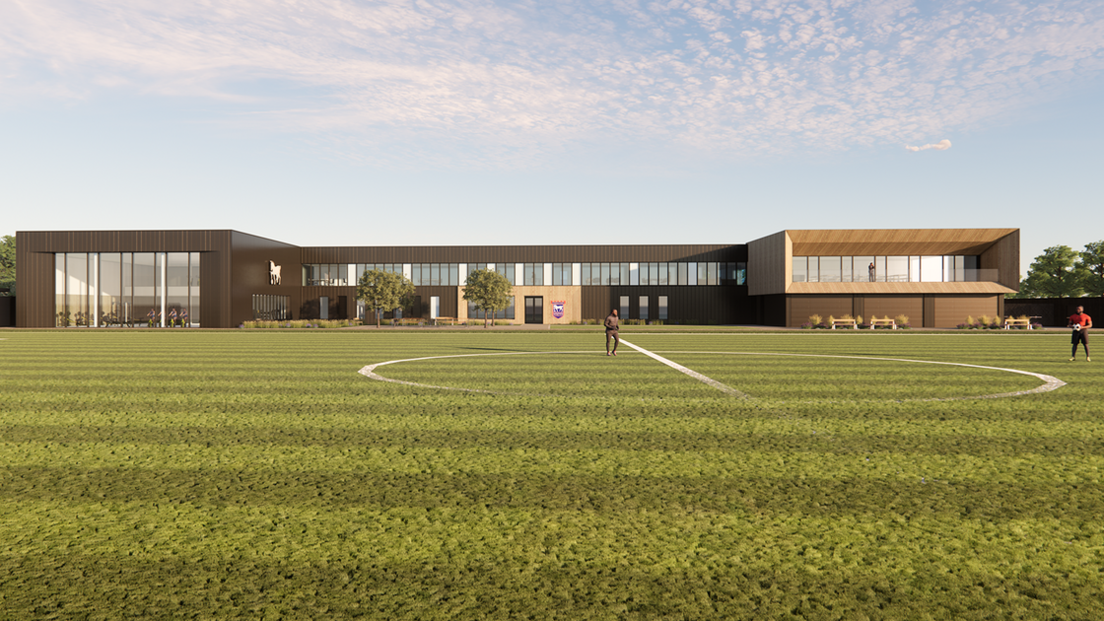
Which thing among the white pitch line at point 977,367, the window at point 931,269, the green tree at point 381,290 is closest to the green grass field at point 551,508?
the white pitch line at point 977,367

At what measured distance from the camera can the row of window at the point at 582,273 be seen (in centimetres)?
6806

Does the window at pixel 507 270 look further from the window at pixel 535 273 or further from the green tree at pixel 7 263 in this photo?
the green tree at pixel 7 263

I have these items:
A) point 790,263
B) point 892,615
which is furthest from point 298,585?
point 790,263

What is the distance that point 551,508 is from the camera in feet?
16.8

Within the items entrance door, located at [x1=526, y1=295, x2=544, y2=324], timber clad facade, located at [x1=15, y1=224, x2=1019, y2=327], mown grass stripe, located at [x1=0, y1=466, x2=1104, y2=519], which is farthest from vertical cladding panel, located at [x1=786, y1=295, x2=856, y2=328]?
mown grass stripe, located at [x1=0, y1=466, x2=1104, y2=519]

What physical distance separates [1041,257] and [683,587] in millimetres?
102900

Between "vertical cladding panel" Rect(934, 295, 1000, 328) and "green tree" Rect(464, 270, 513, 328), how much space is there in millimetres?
34606

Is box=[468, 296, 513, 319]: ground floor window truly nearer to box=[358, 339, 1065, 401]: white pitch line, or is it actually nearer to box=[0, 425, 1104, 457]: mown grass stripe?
box=[358, 339, 1065, 401]: white pitch line

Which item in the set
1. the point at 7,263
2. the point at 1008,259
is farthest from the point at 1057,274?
the point at 7,263

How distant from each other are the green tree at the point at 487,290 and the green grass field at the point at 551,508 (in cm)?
5027

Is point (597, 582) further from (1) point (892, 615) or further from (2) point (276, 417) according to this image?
(2) point (276, 417)

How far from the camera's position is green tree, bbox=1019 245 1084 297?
Result: 8294cm

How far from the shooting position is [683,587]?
371 cm

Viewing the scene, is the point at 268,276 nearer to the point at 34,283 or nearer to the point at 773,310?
the point at 34,283
